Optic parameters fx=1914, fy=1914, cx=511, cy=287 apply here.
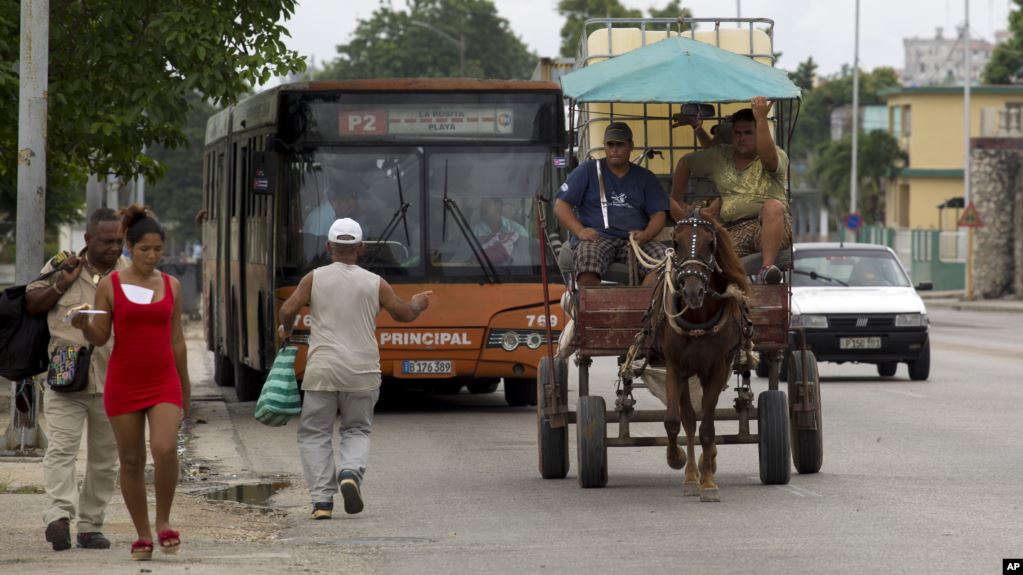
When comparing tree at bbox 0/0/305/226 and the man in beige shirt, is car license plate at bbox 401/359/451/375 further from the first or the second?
the man in beige shirt

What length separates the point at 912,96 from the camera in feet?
266

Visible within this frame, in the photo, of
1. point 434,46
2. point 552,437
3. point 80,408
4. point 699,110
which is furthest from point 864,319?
point 434,46

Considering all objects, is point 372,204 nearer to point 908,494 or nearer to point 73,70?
point 73,70

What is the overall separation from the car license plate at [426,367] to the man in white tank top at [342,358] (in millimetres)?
6789

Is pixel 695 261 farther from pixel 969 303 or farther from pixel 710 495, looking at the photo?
pixel 969 303

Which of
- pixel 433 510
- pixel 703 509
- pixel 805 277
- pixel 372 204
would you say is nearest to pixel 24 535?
pixel 433 510

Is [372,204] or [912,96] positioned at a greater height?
[912,96]

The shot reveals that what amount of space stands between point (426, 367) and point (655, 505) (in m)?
6.91

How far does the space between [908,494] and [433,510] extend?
9.66 feet

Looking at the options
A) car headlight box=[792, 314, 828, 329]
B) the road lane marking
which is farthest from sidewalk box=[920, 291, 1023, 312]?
the road lane marking

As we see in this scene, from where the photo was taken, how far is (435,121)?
18.4 m

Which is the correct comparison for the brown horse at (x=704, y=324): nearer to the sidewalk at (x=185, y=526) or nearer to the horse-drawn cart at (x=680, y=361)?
the horse-drawn cart at (x=680, y=361)

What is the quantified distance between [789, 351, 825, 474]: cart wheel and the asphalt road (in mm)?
132

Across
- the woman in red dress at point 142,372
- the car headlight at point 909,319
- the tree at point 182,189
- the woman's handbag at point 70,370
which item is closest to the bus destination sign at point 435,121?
the car headlight at point 909,319
